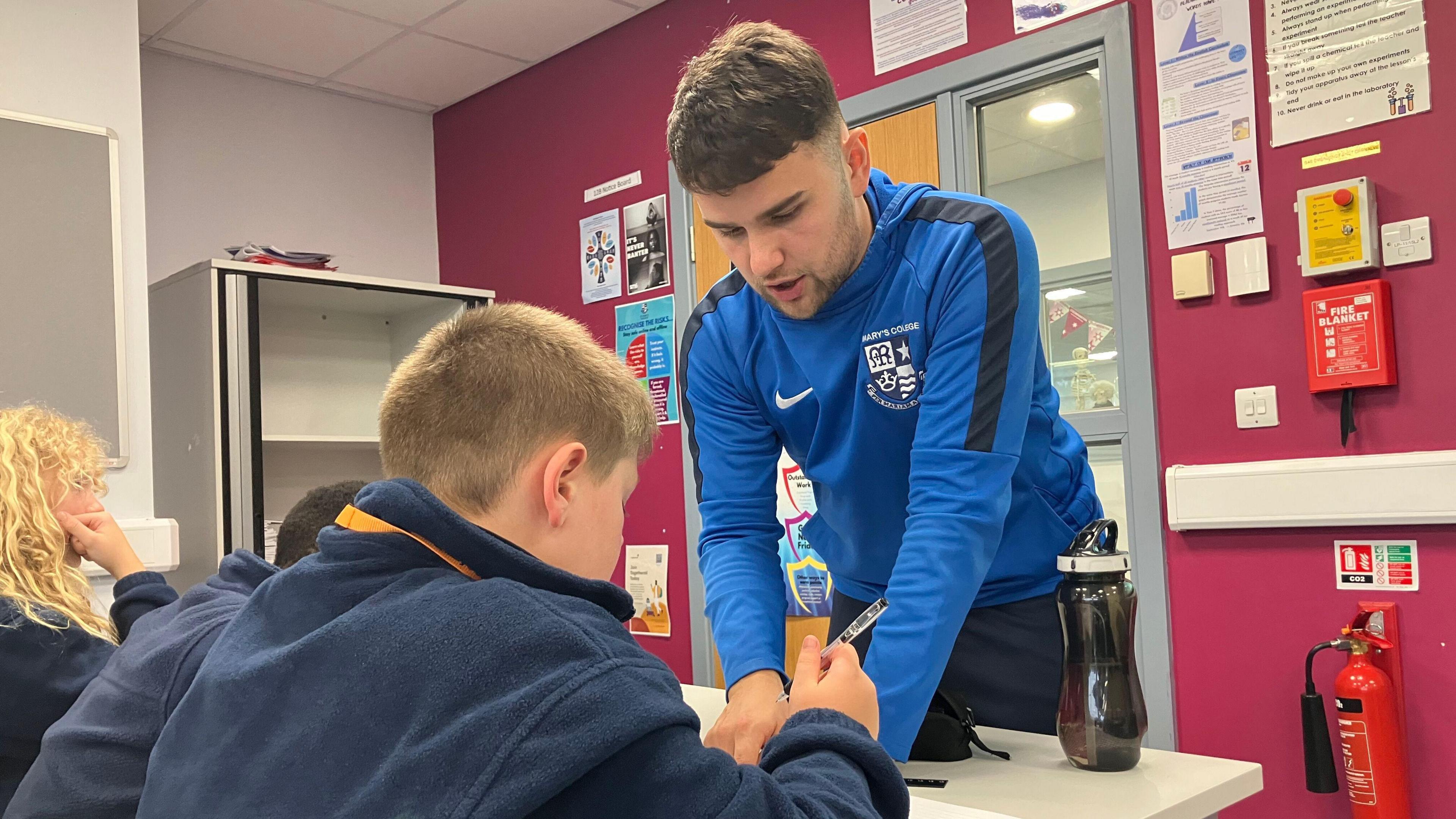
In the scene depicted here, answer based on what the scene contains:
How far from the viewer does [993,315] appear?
1220 mm

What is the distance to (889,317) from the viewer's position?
1.32 meters

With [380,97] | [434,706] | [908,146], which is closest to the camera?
[434,706]

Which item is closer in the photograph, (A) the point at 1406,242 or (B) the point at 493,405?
(B) the point at 493,405

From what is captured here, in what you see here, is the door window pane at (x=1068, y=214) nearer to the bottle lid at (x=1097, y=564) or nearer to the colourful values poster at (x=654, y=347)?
the colourful values poster at (x=654, y=347)

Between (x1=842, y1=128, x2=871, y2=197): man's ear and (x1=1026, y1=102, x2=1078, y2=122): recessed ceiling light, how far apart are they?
5.58ft

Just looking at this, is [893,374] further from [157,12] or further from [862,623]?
[157,12]

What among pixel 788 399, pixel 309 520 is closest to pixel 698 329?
pixel 788 399

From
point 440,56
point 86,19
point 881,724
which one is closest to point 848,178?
point 881,724

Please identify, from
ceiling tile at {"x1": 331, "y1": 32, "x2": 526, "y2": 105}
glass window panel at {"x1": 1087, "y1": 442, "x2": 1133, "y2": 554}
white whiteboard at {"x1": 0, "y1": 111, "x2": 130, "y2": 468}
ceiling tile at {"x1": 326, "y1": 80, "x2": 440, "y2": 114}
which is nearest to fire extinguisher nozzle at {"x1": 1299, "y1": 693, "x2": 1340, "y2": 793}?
glass window panel at {"x1": 1087, "y1": 442, "x2": 1133, "y2": 554}

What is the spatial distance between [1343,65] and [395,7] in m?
2.87

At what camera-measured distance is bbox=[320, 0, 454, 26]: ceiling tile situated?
3.68 meters

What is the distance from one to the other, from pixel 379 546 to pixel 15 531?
1.22 m

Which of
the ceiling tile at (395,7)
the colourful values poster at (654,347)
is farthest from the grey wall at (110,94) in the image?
the colourful values poster at (654,347)

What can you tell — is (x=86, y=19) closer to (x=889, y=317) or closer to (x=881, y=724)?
(x=889, y=317)
